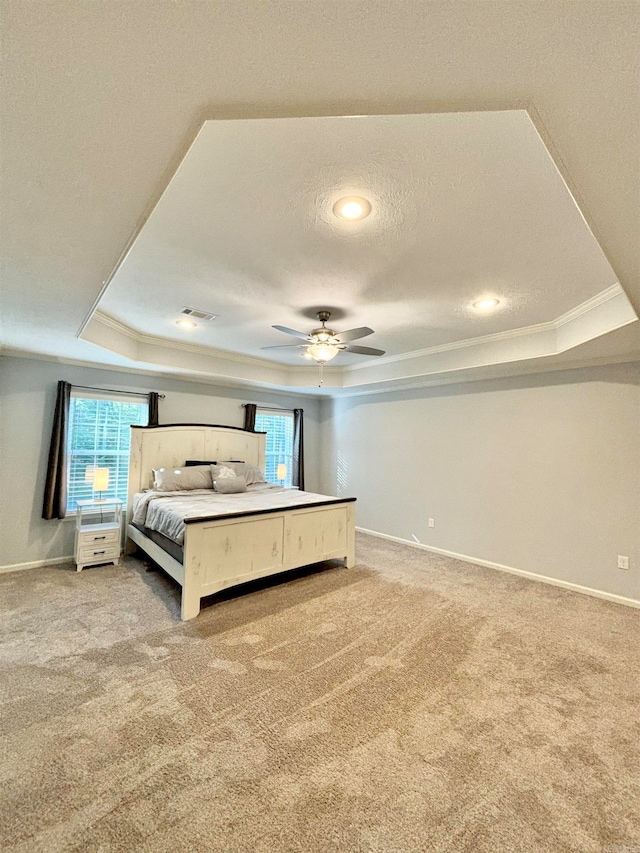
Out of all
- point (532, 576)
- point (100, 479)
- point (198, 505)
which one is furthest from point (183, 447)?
point (532, 576)

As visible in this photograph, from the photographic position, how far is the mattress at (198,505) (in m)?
3.21

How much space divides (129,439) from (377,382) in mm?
3534

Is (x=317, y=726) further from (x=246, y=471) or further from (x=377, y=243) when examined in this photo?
(x=246, y=471)

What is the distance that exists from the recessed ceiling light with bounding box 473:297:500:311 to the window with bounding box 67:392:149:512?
4.23m

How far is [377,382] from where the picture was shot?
17.4 feet

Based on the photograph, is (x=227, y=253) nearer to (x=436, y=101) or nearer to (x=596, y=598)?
(x=436, y=101)

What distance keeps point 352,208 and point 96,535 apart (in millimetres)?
4209

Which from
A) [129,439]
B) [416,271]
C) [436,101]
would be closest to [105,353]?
[129,439]

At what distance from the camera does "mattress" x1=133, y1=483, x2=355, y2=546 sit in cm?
321

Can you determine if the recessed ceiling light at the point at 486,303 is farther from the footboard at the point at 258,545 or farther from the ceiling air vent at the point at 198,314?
the footboard at the point at 258,545

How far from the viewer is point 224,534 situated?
3154 millimetres

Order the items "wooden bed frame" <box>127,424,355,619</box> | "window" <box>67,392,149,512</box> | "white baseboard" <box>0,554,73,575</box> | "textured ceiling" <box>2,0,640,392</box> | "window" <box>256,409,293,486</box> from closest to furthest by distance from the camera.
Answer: "textured ceiling" <box>2,0,640,392</box> < "wooden bed frame" <box>127,424,355,619</box> < "white baseboard" <box>0,554,73,575</box> < "window" <box>67,392,149,512</box> < "window" <box>256,409,293,486</box>

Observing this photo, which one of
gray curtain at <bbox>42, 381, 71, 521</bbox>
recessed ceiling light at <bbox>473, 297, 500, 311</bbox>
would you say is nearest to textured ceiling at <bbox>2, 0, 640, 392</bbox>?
recessed ceiling light at <bbox>473, 297, 500, 311</bbox>

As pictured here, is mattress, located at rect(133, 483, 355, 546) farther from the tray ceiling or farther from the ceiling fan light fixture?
the tray ceiling
